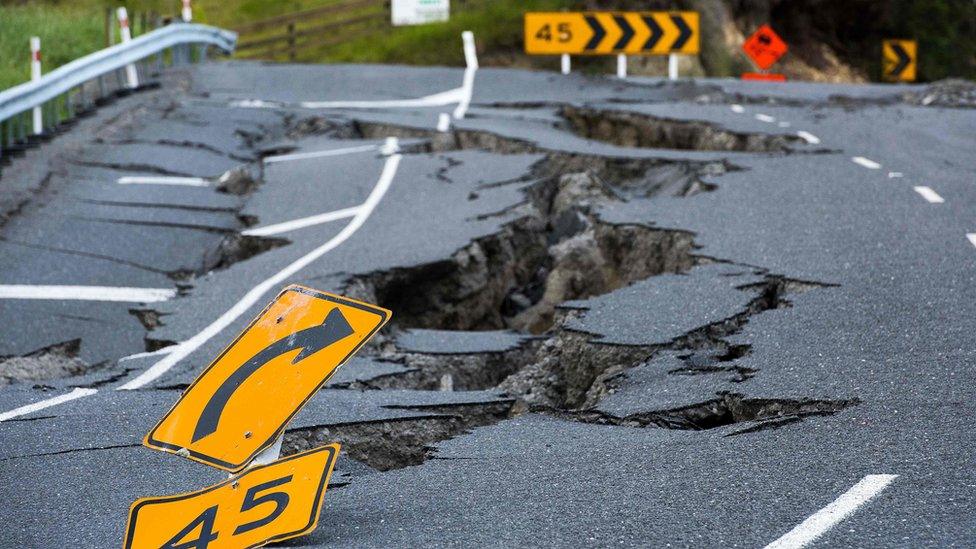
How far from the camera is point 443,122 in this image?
15812 millimetres

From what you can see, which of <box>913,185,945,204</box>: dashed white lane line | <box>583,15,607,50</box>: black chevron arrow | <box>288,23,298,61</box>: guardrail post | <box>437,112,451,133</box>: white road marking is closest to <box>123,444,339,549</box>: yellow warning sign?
<box>913,185,945,204</box>: dashed white lane line

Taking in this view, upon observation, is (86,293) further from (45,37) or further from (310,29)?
(310,29)

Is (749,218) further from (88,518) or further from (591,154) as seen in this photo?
(88,518)

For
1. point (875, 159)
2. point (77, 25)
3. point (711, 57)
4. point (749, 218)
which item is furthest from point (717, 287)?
point (711, 57)

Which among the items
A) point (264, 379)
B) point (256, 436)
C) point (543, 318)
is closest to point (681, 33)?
point (543, 318)

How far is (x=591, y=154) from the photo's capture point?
13.0 metres

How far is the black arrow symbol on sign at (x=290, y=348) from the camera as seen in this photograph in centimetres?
465

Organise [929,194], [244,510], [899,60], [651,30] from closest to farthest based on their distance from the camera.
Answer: [244,510] → [929,194] → [651,30] → [899,60]

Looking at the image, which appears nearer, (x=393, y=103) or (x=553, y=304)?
(x=553, y=304)

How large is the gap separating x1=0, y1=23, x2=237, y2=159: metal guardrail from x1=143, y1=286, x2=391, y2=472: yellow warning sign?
27.8 ft

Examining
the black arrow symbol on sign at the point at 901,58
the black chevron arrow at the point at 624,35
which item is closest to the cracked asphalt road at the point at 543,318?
the black chevron arrow at the point at 624,35

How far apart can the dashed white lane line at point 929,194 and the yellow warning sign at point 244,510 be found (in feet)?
22.4

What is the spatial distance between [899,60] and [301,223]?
21396 mm

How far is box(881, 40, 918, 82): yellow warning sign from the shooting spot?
2870cm
